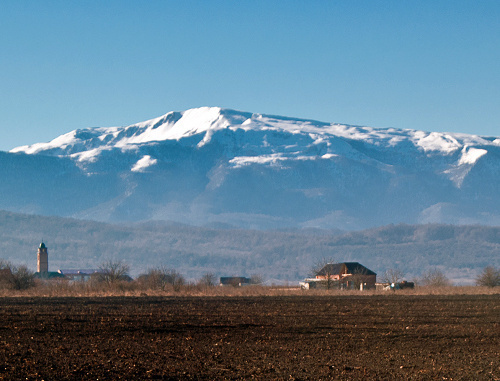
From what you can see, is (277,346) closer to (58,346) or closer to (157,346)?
(157,346)

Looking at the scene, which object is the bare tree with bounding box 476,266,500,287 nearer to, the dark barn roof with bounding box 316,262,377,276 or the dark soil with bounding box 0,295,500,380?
the dark barn roof with bounding box 316,262,377,276

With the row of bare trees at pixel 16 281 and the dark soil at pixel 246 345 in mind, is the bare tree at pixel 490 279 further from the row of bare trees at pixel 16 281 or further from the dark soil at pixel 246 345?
the dark soil at pixel 246 345

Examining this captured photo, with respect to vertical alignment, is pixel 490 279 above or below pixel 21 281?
below

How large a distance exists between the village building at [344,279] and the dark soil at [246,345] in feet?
206

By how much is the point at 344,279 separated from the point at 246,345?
10268 cm

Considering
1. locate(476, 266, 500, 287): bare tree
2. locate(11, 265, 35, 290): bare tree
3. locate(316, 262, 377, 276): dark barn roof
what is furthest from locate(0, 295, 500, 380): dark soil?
locate(316, 262, 377, 276): dark barn roof

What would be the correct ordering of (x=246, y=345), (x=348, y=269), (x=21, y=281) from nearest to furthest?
(x=246, y=345), (x=21, y=281), (x=348, y=269)

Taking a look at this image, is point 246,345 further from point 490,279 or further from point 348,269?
point 348,269

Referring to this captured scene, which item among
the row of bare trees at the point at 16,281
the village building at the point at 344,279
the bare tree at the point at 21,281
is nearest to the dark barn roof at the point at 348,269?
the village building at the point at 344,279

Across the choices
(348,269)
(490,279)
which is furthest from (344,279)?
(490,279)

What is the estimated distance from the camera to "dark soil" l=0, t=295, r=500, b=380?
27.3 meters


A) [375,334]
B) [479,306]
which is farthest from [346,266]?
[375,334]

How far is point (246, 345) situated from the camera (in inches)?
1340

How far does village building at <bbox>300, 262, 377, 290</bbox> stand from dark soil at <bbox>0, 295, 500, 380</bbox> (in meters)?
62.8
